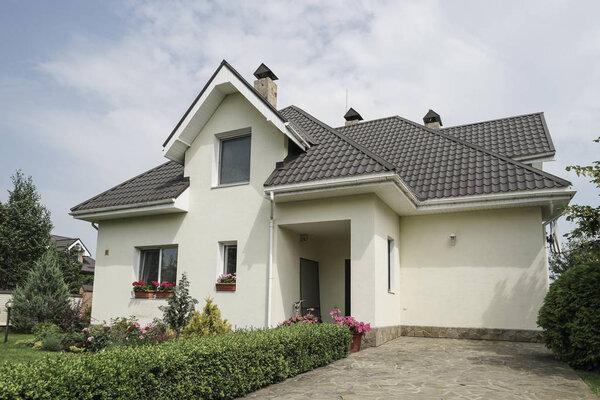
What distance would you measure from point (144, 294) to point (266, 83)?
7449 millimetres

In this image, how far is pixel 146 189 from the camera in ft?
46.2

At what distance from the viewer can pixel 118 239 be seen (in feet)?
46.4

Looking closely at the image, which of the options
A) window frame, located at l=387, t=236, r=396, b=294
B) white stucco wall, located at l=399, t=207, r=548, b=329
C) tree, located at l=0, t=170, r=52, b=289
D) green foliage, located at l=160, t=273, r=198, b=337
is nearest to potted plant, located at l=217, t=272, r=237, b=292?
green foliage, located at l=160, t=273, r=198, b=337

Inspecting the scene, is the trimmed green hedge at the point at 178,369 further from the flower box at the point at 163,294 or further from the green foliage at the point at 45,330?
the green foliage at the point at 45,330

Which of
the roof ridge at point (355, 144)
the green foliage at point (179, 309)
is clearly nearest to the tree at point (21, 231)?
the green foliage at point (179, 309)

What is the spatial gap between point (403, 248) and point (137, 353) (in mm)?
9289

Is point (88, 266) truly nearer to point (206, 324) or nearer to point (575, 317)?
point (206, 324)

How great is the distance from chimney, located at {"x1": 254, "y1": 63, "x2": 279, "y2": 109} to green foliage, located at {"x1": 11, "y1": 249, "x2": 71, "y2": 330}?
954 centimetres

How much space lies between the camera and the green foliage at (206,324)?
10.6 meters

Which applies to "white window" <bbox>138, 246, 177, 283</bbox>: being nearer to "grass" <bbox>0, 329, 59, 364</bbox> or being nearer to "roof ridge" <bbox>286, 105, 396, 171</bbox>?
"grass" <bbox>0, 329, 59, 364</bbox>

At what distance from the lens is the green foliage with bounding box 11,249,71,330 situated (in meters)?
15.3

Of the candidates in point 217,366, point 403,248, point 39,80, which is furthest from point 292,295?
point 39,80

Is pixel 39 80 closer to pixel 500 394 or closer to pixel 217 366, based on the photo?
pixel 217 366

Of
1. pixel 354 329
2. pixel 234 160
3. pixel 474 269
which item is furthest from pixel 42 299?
pixel 474 269
